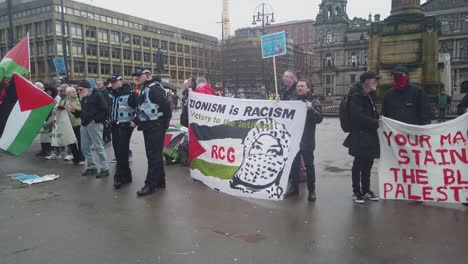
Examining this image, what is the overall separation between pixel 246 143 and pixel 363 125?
1.77 m

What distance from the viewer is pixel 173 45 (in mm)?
93875

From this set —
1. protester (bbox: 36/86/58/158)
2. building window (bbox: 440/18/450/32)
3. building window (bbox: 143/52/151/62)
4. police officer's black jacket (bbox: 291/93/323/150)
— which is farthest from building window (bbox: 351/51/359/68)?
police officer's black jacket (bbox: 291/93/323/150)

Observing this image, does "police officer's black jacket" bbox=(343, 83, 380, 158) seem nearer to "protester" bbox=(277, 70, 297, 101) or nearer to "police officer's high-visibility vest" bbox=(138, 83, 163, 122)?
"protester" bbox=(277, 70, 297, 101)

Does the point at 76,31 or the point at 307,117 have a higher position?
the point at 76,31

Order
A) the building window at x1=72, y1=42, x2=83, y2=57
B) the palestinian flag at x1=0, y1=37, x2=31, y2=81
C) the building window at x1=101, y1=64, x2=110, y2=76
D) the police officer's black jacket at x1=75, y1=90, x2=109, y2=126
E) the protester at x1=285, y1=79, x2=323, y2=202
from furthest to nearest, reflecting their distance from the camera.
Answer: the building window at x1=101, y1=64, x2=110, y2=76 → the building window at x1=72, y1=42, x2=83, y2=57 → the palestinian flag at x1=0, y1=37, x2=31, y2=81 → the police officer's black jacket at x1=75, y1=90, x2=109, y2=126 → the protester at x1=285, y1=79, x2=323, y2=202

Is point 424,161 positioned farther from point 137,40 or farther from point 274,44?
point 137,40

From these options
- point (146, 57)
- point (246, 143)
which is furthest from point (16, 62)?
point (146, 57)

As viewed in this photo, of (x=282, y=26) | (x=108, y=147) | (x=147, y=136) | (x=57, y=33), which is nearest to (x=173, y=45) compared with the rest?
(x=57, y=33)

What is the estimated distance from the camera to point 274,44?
8.67 metres

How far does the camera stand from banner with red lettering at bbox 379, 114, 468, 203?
17.6 feet

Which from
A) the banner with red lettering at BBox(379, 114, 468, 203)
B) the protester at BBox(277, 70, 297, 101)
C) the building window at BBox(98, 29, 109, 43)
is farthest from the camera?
the building window at BBox(98, 29, 109, 43)

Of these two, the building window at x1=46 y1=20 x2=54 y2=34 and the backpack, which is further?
the building window at x1=46 y1=20 x2=54 y2=34

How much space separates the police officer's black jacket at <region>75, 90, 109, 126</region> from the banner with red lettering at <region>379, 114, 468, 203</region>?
16.5 ft

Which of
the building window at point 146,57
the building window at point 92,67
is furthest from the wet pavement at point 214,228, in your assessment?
the building window at point 146,57
